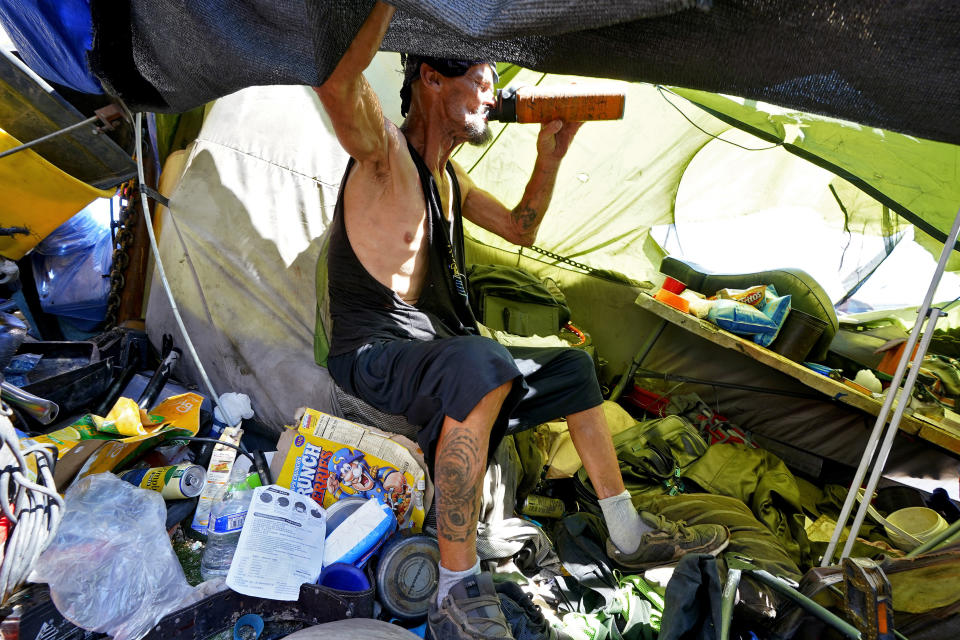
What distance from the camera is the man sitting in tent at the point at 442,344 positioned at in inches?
65.4

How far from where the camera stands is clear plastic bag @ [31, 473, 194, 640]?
57.9 inches

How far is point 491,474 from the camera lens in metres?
2.22

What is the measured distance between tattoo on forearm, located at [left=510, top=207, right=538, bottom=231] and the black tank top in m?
0.46

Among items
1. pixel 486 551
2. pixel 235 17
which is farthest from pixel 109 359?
pixel 235 17

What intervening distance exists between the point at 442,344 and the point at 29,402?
128 cm

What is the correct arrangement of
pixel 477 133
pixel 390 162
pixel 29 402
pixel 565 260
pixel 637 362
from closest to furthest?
1. pixel 29 402
2. pixel 390 162
3. pixel 477 133
4. pixel 637 362
5. pixel 565 260

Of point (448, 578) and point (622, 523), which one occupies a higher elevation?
point (622, 523)

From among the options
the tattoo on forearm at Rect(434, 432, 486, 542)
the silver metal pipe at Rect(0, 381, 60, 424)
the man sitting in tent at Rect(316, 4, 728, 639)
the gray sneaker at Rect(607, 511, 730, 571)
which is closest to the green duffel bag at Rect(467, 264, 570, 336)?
the man sitting in tent at Rect(316, 4, 728, 639)

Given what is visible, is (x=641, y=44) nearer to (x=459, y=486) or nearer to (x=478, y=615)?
(x=459, y=486)

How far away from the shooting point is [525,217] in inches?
102

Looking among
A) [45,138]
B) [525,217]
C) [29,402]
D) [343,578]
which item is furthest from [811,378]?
[45,138]

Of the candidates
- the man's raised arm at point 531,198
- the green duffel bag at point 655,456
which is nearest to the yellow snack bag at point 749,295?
the green duffel bag at point 655,456

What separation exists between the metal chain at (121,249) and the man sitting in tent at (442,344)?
1626 mm

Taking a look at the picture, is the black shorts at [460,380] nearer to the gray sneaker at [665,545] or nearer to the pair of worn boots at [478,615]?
the pair of worn boots at [478,615]
